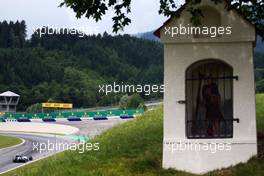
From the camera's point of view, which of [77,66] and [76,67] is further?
[76,67]

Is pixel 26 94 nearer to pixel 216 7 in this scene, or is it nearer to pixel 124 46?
pixel 124 46

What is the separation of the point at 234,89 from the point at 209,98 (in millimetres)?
678

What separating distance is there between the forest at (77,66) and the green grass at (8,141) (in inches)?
468

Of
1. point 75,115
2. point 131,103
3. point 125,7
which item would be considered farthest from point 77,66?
point 125,7

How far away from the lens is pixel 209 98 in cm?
930

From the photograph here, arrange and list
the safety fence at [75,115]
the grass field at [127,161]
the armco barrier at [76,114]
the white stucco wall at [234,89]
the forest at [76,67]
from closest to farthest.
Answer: the grass field at [127,161], the white stucco wall at [234,89], the safety fence at [75,115], the armco barrier at [76,114], the forest at [76,67]

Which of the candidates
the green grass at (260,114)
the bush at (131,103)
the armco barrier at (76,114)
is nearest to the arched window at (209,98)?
the green grass at (260,114)

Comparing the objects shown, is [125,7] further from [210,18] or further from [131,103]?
[131,103]

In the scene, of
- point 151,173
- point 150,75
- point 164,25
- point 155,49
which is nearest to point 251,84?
point 164,25

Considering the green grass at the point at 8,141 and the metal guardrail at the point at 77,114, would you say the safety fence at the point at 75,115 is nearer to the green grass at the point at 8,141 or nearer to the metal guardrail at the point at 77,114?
the metal guardrail at the point at 77,114

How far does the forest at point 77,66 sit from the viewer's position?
205 feet

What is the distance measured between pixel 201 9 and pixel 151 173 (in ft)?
11.7

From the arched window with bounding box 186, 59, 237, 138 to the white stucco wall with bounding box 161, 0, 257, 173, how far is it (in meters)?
0.27

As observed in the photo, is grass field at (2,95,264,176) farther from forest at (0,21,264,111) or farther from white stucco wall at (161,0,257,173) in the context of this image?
forest at (0,21,264,111)
